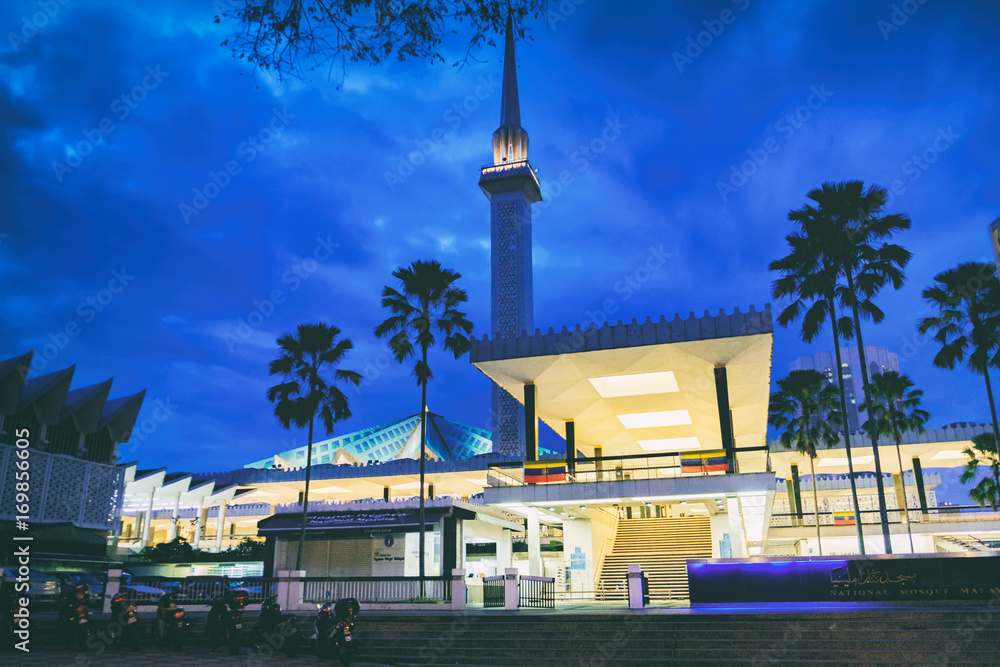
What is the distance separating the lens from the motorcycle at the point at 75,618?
46.8 ft

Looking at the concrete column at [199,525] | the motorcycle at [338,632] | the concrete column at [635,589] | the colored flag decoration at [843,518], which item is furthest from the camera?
the concrete column at [199,525]

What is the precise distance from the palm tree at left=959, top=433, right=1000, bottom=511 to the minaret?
33890 millimetres

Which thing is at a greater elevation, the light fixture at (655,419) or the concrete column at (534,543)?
the light fixture at (655,419)

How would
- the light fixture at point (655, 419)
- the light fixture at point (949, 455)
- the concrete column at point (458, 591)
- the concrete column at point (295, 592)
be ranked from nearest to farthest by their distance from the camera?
1. the concrete column at point (458, 591)
2. the concrete column at point (295, 592)
3. the light fixture at point (655, 419)
4. the light fixture at point (949, 455)

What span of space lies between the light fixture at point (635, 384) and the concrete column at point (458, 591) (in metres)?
9.95

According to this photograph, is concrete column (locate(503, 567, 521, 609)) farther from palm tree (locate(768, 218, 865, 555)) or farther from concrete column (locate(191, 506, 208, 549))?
concrete column (locate(191, 506, 208, 549))

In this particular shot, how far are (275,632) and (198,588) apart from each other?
7.60 m

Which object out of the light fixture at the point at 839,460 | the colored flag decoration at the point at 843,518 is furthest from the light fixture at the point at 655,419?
the light fixture at the point at 839,460

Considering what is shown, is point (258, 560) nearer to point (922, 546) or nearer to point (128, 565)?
point (128, 565)

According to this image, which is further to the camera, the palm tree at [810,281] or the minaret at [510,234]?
the minaret at [510,234]

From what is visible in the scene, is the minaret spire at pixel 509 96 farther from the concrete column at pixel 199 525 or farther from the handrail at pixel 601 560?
the handrail at pixel 601 560

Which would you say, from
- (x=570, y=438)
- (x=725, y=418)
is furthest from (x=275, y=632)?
(x=570, y=438)

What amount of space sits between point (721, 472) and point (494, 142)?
2391 inches

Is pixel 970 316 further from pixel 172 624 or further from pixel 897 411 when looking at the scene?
pixel 172 624
